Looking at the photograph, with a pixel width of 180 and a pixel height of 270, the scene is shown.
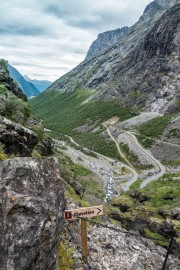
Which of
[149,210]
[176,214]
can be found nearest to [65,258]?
[176,214]

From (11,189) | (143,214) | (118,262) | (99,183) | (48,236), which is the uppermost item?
(11,189)

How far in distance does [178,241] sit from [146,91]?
158 m

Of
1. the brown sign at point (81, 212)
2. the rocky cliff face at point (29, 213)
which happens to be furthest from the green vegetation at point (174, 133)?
the rocky cliff face at point (29, 213)

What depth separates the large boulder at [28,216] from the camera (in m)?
10.8

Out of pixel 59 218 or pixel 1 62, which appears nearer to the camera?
pixel 59 218

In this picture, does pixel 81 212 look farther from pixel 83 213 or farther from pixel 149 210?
pixel 149 210

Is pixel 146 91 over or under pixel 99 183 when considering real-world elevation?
over

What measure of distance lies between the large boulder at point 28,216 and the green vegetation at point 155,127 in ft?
401

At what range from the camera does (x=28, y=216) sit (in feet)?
37.1

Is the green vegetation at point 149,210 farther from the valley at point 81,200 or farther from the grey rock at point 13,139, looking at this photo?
the grey rock at point 13,139

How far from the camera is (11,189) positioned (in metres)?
11.5

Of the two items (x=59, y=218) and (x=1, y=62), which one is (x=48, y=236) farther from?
(x=1, y=62)

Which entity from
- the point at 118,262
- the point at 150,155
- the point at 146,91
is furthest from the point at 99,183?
the point at 146,91

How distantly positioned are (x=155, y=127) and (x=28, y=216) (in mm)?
131795
